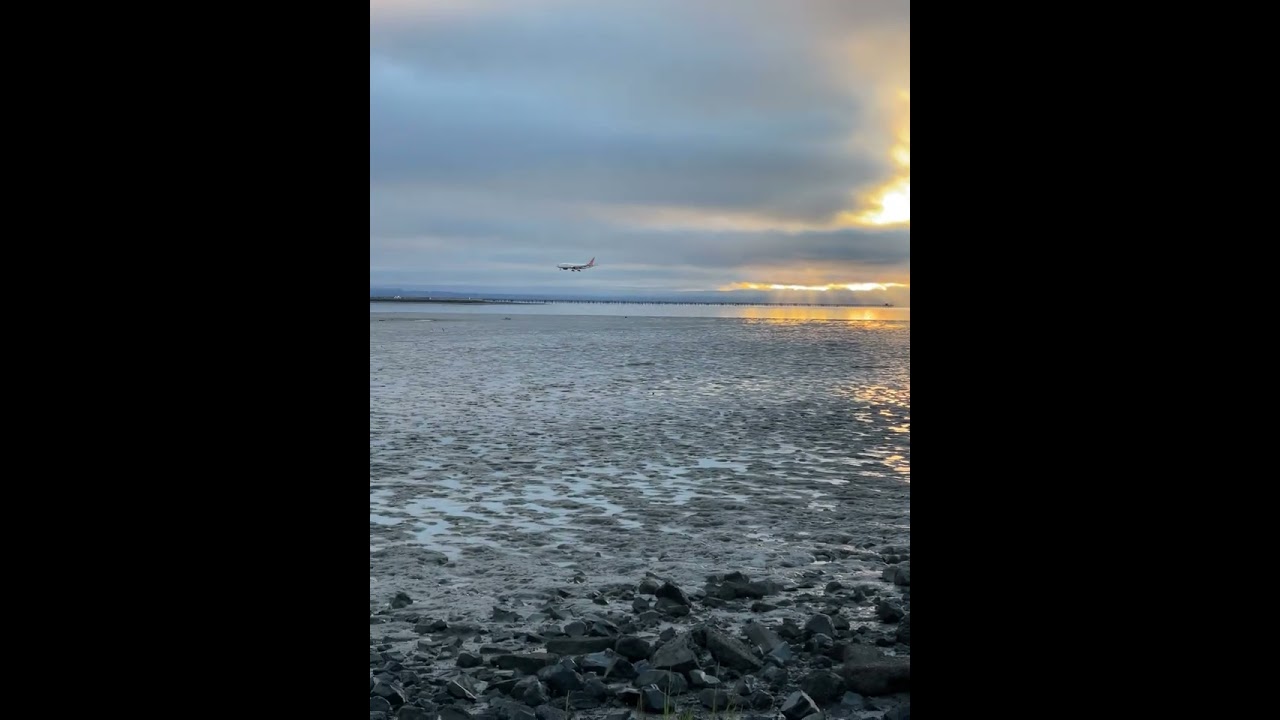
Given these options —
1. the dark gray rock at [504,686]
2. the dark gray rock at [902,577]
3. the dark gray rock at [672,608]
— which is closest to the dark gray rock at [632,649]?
the dark gray rock at [504,686]

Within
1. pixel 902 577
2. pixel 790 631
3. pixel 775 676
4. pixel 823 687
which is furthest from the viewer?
pixel 902 577

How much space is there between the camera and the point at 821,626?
4.09 m

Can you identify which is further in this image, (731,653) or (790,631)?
(790,631)

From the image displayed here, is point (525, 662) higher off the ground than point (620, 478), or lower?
lower

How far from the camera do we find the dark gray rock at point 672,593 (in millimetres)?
4500

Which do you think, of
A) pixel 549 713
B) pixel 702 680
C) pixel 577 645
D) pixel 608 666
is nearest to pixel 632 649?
pixel 608 666

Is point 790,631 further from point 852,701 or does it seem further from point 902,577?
point 902,577

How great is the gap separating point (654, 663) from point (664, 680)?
14 cm

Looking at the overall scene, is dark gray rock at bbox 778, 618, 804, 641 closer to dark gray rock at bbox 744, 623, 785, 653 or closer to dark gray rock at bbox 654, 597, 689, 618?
dark gray rock at bbox 744, 623, 785, 653

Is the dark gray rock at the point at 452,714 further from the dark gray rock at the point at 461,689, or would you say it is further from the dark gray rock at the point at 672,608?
the dark gray rock at the point at 672,608

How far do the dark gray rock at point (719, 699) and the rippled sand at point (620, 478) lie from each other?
1.51 metres

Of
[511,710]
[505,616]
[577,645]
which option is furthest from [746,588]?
[511,710]

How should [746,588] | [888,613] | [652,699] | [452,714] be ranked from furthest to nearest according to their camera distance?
[746,588]
[888,613]
[652,699]
[452,714]
